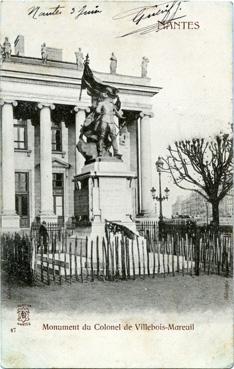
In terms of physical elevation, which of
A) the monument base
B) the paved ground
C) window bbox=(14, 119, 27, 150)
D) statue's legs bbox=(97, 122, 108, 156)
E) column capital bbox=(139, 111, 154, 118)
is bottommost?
the paved ground

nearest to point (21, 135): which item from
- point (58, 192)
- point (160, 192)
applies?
point (58, 192)

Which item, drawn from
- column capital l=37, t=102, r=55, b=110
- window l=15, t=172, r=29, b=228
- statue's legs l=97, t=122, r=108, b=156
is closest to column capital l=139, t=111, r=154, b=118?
column capital l=37, t=102, r=55, b=110

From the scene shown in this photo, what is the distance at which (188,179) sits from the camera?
50.9 feet

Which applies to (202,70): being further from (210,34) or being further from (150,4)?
(150,4)

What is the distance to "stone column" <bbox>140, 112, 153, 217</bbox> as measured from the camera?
2752 centimetres

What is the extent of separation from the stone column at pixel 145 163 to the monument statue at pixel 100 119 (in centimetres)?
1437

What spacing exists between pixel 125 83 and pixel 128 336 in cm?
2141

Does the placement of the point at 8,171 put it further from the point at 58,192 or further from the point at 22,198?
the point at 58,192

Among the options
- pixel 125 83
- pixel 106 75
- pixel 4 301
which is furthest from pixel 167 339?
pixel 125 83

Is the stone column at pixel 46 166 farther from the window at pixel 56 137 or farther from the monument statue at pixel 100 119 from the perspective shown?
the monument statue at pixel 100 119

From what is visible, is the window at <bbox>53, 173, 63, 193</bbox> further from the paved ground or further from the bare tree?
the paved ground

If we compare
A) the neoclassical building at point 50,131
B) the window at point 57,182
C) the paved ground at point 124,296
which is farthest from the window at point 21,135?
the paved ground at point 124,296

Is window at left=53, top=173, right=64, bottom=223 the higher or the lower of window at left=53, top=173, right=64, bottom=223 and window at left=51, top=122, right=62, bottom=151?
the lower

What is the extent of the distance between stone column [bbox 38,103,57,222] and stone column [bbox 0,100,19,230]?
1.95 meters
